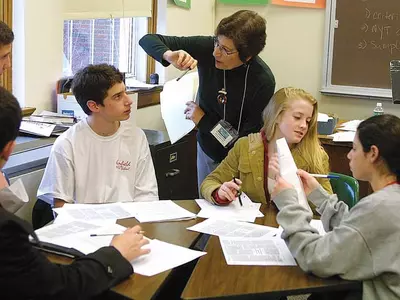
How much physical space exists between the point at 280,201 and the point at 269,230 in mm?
214

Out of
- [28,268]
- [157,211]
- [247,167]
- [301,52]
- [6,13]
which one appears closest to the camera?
[28,268]

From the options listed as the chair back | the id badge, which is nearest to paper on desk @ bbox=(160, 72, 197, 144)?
the id badge

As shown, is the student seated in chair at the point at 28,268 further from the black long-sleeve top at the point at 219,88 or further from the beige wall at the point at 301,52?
the beige wall at the point at 301,52

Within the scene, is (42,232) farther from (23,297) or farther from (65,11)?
(65,11)

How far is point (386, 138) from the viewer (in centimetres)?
157

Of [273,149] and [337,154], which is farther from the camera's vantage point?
[337,154]

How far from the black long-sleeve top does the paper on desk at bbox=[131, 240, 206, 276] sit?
97 cm

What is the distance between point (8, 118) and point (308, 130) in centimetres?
139

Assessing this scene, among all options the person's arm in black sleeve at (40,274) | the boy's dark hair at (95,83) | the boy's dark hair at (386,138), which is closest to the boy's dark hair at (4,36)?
the boy's dark hair at (95,83)

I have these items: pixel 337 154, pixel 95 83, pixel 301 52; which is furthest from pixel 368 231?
pixel 301 52

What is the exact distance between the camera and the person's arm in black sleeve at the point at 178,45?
2.59 meters

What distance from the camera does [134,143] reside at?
240cm

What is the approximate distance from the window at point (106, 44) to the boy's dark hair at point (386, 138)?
210 cm

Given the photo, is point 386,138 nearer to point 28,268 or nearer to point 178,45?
point 28,268
